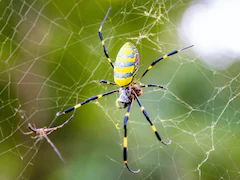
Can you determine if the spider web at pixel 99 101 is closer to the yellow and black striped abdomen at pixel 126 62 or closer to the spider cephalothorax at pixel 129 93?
the spider cephalothorax at pixel 129 93

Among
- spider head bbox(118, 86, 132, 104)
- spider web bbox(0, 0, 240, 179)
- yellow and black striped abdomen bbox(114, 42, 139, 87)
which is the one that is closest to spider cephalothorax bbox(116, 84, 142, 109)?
spider head bbox(118, 86, 132, 104)

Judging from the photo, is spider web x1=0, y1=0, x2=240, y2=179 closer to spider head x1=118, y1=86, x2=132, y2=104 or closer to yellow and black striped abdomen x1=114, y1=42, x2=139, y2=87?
spider head x1=118, y1=86, x2=132, y2=104

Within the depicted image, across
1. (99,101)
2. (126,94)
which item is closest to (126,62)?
(126,94)

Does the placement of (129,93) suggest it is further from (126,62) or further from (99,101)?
(99,101)

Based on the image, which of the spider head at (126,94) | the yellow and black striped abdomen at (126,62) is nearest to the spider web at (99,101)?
the spider head at (126,94)

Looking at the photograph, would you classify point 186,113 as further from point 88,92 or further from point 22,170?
point 22,170

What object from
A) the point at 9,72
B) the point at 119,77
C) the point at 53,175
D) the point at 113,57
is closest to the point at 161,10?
the point at 113,57
